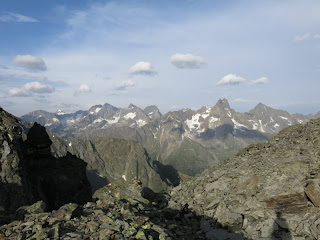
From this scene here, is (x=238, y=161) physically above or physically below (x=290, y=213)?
above

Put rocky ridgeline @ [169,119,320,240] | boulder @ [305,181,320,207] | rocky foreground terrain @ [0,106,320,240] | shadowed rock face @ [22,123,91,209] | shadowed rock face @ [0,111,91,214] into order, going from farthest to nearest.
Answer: shadowed rock face @ [22,123,91,209] → shadowed rock face @ [0,111,91,214] → boulder @ [305,181,320,207] → rocky ridgeline @ [169,119,320,240] → rocky foreground terrain @ [0,106,320,240]

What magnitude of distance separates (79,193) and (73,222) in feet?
148

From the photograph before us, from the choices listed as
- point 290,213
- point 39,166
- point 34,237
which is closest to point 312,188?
point 290,213

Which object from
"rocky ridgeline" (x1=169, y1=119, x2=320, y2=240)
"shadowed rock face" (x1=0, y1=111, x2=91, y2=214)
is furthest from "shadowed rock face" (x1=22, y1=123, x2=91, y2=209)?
"rocky ridgeline" (x1=169, y1=119, x2=320, y2=240)

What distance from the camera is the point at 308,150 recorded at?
2683 centimetres

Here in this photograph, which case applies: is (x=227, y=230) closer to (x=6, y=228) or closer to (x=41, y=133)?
(x=6, y=228)

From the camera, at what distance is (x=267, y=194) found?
21703 millimetres

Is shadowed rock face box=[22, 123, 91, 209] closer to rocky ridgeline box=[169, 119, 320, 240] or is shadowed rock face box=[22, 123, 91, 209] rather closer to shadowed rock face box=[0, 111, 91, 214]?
shadowed rock face box=[0, 111, 91, 214]

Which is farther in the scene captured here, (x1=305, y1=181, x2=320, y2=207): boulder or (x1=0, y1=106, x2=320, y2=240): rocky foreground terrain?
(x1=305, y1=181, x2=320, y2=207): boulder

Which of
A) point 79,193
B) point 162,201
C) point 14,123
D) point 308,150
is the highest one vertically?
point 14,123

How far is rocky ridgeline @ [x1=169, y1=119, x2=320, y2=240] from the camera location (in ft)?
60.6

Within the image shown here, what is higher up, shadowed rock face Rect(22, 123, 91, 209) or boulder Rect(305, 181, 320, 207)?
boulder Rect(305, 181, 320, 207)

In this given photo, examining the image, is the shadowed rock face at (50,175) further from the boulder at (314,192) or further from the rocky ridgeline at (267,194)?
the boulder at (314,192)

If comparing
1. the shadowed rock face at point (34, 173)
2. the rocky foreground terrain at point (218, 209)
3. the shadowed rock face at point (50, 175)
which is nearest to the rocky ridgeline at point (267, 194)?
the rocky foreground terrain at point (218, 209)
